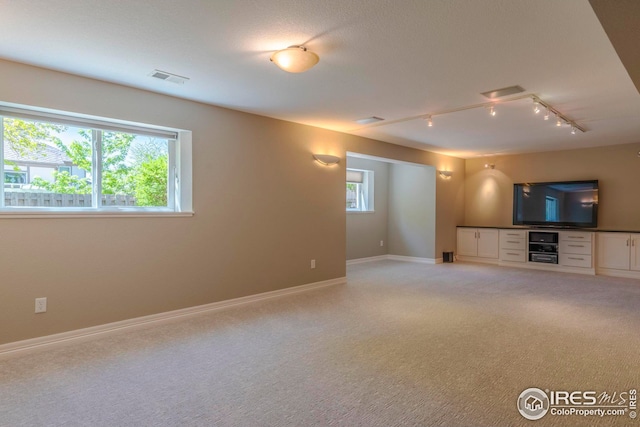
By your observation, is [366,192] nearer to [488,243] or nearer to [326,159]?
[488,243]

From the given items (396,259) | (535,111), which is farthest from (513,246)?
(535,111)

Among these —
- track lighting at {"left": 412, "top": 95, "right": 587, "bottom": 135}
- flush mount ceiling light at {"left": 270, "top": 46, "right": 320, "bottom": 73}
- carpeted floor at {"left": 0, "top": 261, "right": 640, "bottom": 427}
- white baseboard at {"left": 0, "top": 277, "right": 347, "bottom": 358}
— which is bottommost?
carpeted floor at {"left": 0, "top": 261, "right": 640, "bottom": 427}

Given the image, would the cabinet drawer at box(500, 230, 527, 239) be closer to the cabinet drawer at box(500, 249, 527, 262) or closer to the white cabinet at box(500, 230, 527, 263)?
the white cabinet at box(500, 230, 527, 263)

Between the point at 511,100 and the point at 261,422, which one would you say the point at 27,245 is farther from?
the point at 511,100

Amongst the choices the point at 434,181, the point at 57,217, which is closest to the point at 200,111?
the point at 57,217

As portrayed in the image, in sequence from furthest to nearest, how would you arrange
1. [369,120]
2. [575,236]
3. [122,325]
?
[575,236]
[369,120]
[122,325]

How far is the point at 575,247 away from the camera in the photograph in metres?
6.68

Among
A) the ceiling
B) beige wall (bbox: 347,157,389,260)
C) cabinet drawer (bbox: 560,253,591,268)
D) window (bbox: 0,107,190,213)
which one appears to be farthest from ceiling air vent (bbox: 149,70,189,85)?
cabinet drawer (bbox: 560,253,591,268)

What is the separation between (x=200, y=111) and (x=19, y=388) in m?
2.93

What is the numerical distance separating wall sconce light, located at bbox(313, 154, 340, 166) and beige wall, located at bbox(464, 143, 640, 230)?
177 inches

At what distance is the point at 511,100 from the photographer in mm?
3906

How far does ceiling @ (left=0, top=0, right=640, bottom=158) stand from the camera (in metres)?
2.18

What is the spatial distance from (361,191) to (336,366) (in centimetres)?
584

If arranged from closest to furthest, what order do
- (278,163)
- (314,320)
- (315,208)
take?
(314,320)
(278,163)
(315,208)
